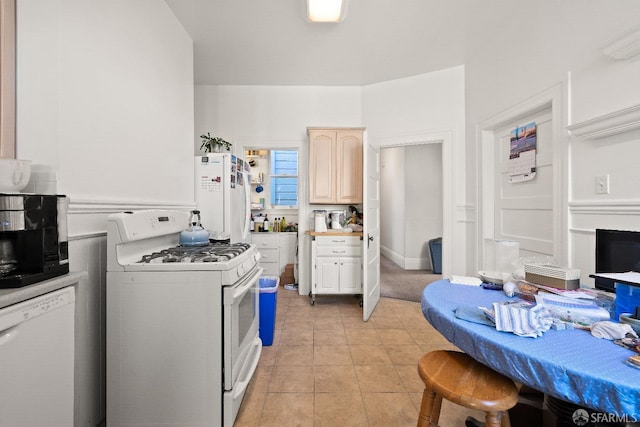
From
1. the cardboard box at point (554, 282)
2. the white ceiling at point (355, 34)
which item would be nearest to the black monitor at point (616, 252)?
the cardboard box at point (554, 282)

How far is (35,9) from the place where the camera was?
1.39 meters

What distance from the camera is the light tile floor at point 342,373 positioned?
5.56 ft

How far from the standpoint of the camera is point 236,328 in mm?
1564

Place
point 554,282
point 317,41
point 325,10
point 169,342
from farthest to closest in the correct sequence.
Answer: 1. point 317,41
2. point 325,10
3. point 169,342
4. point 554,282

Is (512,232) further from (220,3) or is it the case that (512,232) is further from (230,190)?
(220,3)

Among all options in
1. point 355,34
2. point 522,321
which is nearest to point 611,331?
point 522,321

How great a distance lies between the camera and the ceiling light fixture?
90.1 inches

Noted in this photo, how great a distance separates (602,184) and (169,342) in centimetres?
268

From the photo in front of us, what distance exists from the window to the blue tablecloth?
4.32 m

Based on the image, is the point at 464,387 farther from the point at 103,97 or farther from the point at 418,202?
the point at 418,202

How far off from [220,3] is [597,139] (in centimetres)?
300

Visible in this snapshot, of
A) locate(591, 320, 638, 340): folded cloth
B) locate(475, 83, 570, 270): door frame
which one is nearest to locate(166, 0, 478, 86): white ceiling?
locate(475, 83, 570, 270): door frame

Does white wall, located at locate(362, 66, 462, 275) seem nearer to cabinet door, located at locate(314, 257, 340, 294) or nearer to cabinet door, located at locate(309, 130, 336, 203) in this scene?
cabinet door, located at locate(309, 130, 336, 203)

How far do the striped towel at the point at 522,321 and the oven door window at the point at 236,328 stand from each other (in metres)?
1.20
